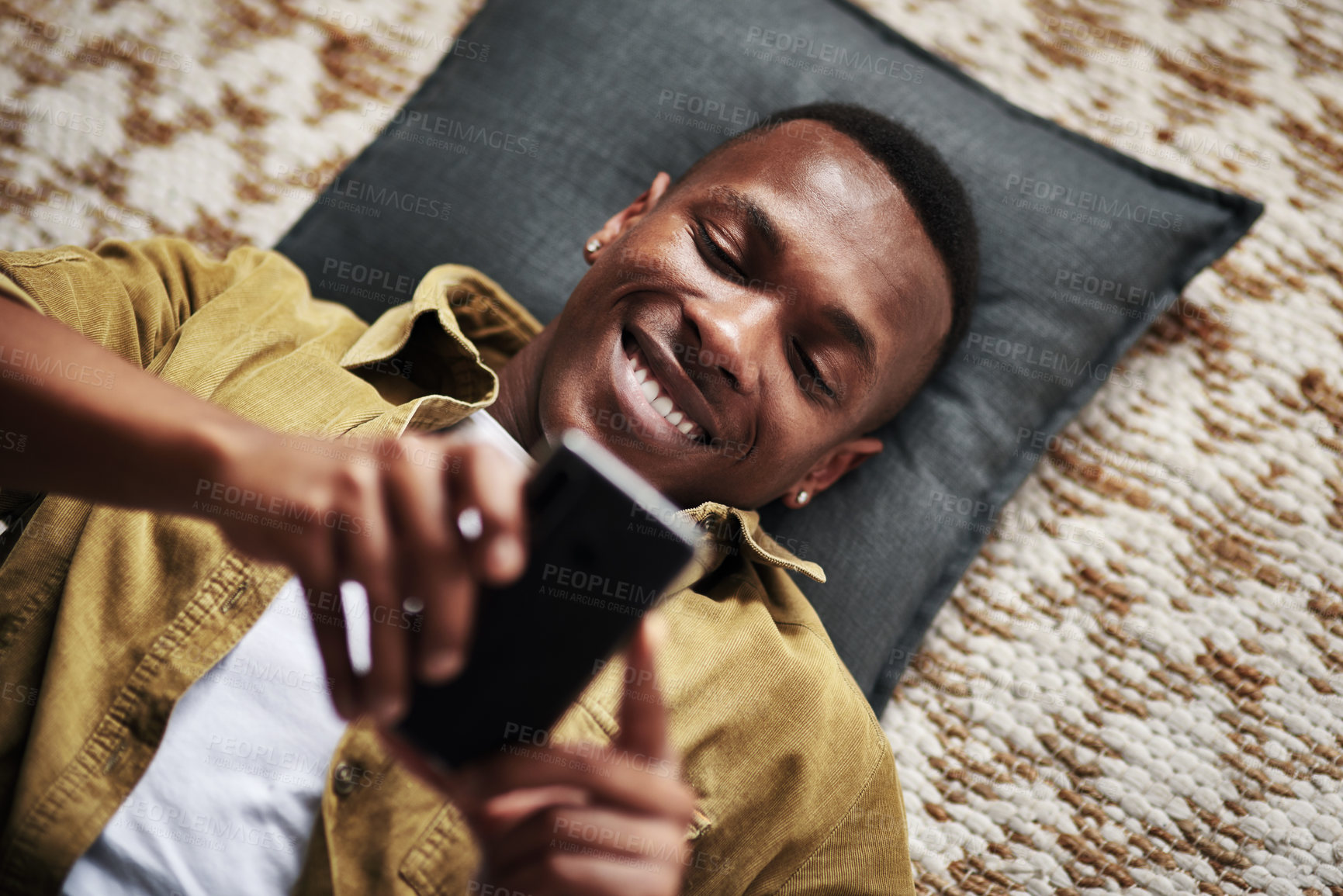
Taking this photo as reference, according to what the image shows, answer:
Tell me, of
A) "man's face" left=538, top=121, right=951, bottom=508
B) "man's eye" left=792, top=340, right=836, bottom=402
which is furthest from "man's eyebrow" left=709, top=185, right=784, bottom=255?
"man's eye" left=792, top=340, right=836, bottom=402

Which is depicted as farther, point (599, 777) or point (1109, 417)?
point (1109, 417)

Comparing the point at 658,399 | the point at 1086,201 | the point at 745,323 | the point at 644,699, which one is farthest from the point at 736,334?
the point at 1086,201

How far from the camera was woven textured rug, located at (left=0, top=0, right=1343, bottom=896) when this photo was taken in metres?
1.09

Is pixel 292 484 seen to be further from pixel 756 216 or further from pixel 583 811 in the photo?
pixel 756 216

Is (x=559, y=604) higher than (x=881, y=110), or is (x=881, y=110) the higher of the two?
(x=881, y=110)

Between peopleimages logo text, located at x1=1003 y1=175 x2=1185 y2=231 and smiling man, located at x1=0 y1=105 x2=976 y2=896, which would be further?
peopleimages logo text, located at x1=1003 y1=175 x2=1185 y2=231

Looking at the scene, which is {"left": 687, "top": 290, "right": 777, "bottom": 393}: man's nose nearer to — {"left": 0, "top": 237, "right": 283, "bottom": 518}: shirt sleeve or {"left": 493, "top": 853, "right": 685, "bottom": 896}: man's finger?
{"left": 493, "top": 853, "right": 685, "bottom": 896}: man's finger

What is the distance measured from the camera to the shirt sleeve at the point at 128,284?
862 mm

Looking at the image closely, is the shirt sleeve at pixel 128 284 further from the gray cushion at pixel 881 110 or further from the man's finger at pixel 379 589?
the man's finger at pixel 379 589

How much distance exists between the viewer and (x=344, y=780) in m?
0.79

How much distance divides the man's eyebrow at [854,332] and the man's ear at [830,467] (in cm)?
16

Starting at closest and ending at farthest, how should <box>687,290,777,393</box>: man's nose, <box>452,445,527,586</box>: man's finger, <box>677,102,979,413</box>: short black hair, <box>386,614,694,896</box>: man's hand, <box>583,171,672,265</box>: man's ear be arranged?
<box>452,445,527,586</box>: man's finger
<box>386,614,694,896</box>: man's hand
<box>687,290,777,393</box>: man's nose
<box>677,102,979,413</box>: short black hair
<box>583,171,672,265</box>: man's ear

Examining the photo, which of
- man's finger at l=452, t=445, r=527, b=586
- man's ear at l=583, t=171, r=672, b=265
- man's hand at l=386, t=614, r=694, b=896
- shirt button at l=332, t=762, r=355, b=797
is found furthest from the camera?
man's ear at l=583, t=171, r=672, b=265

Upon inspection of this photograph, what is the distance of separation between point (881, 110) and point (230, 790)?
46.3 inches
